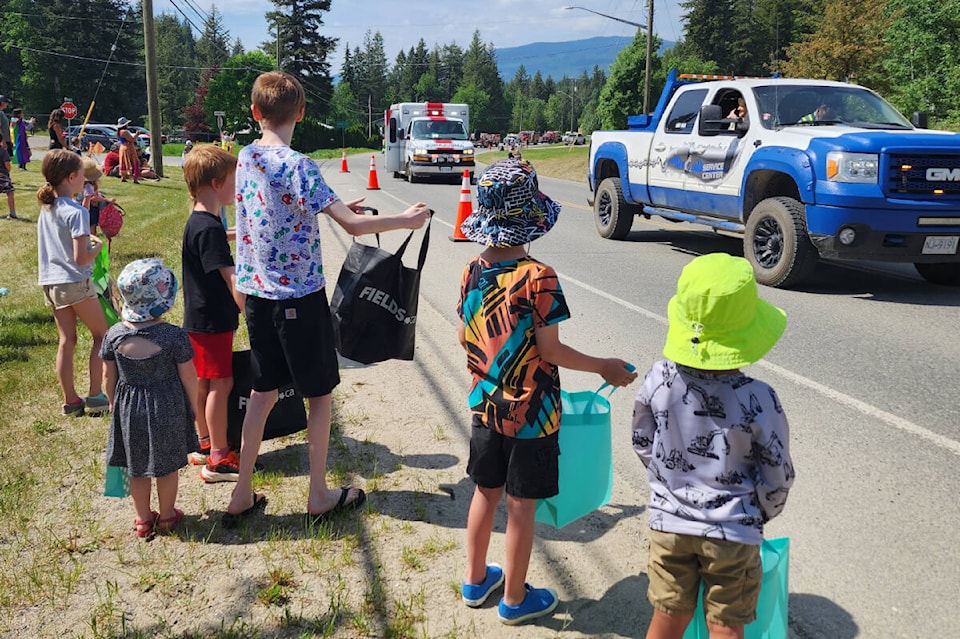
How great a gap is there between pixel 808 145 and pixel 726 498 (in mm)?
6938

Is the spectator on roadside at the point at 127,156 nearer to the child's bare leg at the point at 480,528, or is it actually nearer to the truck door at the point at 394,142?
the truck door at the point at 394,142

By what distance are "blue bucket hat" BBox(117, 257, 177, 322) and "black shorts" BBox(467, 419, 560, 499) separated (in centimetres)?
153

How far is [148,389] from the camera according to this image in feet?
11.0

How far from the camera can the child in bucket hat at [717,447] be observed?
82.2 inches

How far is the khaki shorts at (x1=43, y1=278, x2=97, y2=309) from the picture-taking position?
4.71m

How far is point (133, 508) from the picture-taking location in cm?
371

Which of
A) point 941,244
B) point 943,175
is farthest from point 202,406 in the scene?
point 943,175

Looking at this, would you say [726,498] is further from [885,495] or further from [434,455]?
[434,455]

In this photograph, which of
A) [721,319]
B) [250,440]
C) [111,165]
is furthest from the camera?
[111,165]

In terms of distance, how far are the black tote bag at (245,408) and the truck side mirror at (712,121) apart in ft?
22.2

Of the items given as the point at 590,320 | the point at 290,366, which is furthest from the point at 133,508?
the point at 590,320

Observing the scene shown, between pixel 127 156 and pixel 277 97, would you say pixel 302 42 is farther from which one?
pixel 277 97

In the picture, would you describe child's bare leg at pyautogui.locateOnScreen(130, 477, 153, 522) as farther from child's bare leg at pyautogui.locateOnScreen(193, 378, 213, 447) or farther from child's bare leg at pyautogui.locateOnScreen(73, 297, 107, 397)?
child's bare leg at pyautogui.locateOnScreen(73, 297, 107, 397)

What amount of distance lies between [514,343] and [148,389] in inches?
68.4
